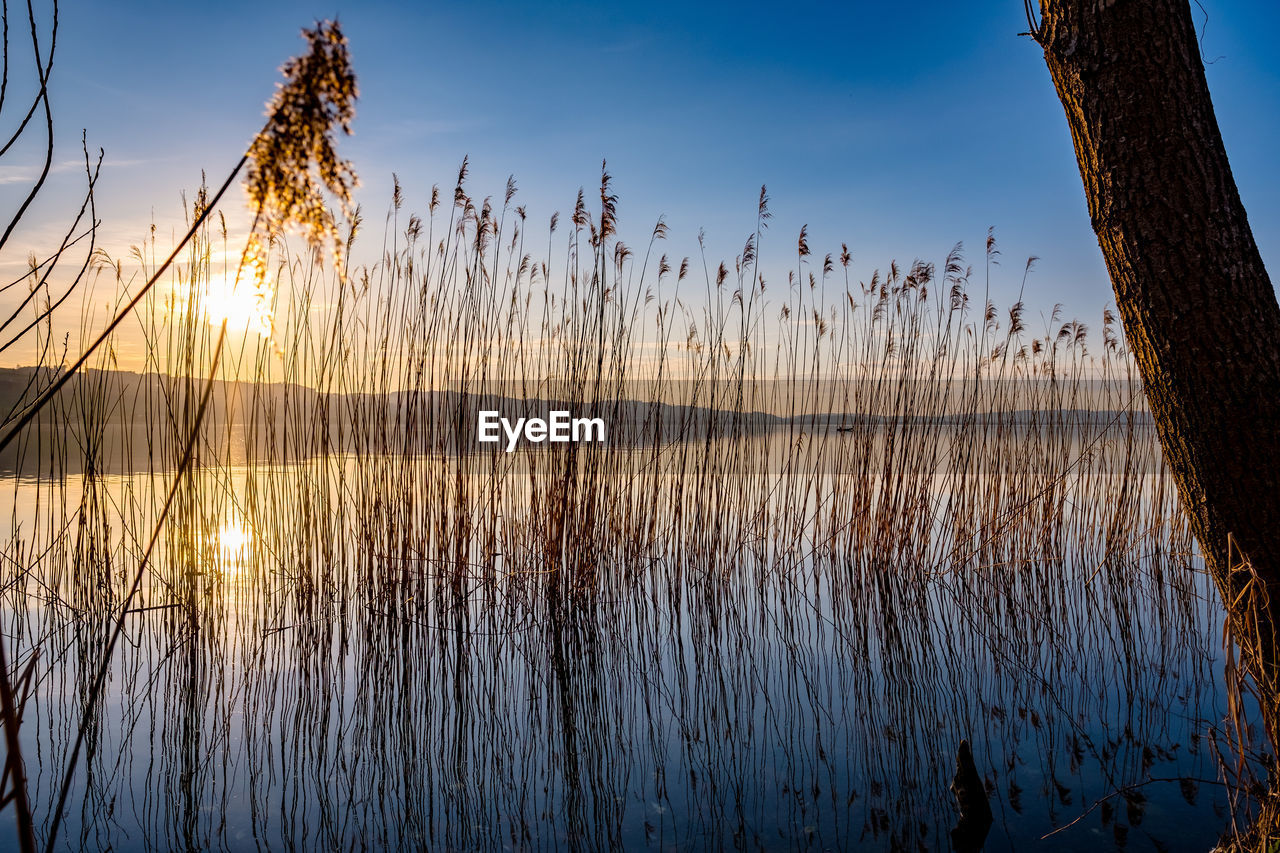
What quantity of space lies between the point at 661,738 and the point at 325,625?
152 cm

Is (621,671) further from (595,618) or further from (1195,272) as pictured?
(1195,272)

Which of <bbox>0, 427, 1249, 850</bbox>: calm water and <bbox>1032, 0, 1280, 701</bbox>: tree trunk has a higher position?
<bbox>1032, 0, 1280, 701</bbox>: tree trunk

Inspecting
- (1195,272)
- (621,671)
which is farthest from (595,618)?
(1195,272)

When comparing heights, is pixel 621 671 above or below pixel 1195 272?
below

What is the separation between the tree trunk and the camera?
138 cm

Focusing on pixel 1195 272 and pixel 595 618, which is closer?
pixel 1195 272

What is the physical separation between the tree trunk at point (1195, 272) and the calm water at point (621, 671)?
0.67 m

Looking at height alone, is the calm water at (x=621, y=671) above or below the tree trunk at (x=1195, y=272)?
below

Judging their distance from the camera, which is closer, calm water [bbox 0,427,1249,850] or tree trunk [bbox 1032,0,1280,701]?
tree trunk [bbox 1032,0,1280,701]

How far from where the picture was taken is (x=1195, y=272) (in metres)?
1.39

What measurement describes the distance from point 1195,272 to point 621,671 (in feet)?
6.70

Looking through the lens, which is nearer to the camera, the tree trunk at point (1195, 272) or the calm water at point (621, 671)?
the tree trunk at point (1195, 272)

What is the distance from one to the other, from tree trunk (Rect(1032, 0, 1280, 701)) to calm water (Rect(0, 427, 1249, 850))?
67 centimetres

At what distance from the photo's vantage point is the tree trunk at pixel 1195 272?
1.38m
